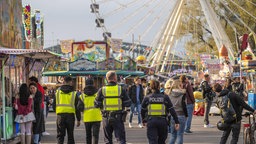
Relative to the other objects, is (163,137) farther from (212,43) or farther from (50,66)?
(212,43)

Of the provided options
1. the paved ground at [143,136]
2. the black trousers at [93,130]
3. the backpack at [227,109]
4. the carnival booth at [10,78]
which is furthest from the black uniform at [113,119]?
the paved ground at [143,136]

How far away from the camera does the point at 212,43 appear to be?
Result: 68125 millimetres

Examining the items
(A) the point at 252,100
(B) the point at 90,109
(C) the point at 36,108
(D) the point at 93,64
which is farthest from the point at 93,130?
(D) the point at 93,64

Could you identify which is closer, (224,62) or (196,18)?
(224,62)

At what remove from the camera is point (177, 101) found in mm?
13250

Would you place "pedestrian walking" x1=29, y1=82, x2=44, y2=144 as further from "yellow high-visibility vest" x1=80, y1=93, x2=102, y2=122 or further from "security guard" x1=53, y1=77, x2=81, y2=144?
"yellow high-visibility vest" x1=80, y1=93, x2=102, y2=122

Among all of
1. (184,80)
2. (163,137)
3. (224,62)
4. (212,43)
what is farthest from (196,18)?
(163,137)

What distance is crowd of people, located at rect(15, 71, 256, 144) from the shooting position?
11.9 m

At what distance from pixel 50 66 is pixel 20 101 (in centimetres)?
3273

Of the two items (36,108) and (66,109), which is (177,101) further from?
(36,108)

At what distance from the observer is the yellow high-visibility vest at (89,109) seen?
1327 cm

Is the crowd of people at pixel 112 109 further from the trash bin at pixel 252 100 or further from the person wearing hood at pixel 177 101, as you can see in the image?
the trash bin at pixel 252 100

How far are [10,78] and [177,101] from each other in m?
4.32

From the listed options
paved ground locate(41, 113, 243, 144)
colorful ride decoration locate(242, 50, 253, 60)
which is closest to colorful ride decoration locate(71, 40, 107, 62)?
colorful ride decoration locate(242, 50, 253, 60)
